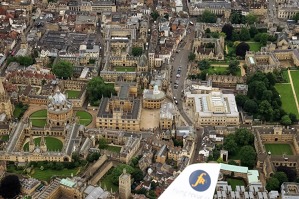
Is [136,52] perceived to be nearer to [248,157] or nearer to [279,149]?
[279,149]

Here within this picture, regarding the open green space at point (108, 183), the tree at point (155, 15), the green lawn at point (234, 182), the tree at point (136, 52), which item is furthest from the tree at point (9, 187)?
the tree at point (155, 15)

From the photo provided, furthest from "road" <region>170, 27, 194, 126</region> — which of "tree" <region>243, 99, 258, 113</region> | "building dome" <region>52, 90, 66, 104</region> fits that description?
"building dome" <region>52, 90, 66, 104</region>

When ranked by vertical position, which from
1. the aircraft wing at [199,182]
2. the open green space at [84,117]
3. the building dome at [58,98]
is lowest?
the open green space at [84,117]

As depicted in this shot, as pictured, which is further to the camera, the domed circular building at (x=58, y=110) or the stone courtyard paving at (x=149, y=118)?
the stone courtyard paving at (x=149, y=118)

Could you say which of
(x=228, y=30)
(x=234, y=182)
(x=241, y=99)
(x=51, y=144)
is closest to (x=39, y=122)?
(x=51, y=144)

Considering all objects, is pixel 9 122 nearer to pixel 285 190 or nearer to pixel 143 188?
pixel 143 188

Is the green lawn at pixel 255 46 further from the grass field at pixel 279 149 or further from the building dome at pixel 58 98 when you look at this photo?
the building dome at pixel 58 98
